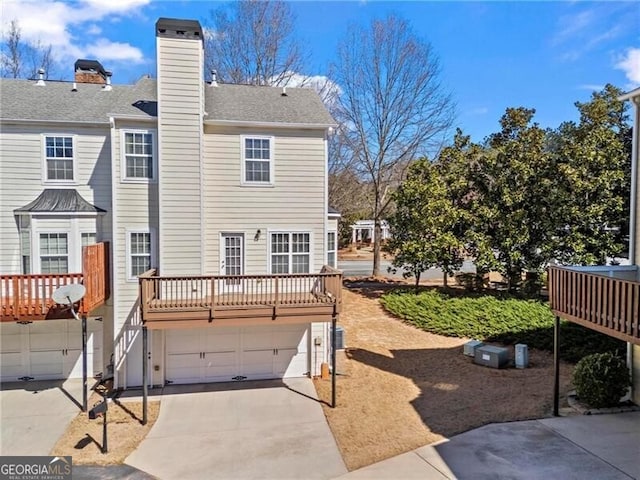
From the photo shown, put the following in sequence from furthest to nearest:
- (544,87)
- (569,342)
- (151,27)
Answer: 1. (544,87)
2. (569,342)
3. (151,27)

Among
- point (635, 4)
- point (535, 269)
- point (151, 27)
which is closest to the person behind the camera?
point (635, 4)

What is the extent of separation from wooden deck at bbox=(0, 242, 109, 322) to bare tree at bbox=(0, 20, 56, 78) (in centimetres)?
1983

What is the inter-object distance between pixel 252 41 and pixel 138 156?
17.5 m

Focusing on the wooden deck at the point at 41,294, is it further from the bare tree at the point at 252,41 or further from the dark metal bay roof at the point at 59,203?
the bare tree at the point at 252,41

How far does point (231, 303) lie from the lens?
10430mm

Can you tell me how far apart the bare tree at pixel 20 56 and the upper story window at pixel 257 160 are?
20.7 meters

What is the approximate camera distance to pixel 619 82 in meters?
21.6

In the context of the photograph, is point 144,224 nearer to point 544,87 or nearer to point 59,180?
point 59,180

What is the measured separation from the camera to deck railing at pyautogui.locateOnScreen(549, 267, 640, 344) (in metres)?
7.61

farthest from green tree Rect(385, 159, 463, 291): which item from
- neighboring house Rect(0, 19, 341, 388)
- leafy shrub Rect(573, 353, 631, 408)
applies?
leafy shrub Rect(573, 353, 631, 408)

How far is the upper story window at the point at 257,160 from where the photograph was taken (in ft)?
39.8

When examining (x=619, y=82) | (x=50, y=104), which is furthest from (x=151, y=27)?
(x=619, y=82)

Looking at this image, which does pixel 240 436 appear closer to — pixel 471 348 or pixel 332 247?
pixel 332 247

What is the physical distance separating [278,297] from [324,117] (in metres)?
5.66
